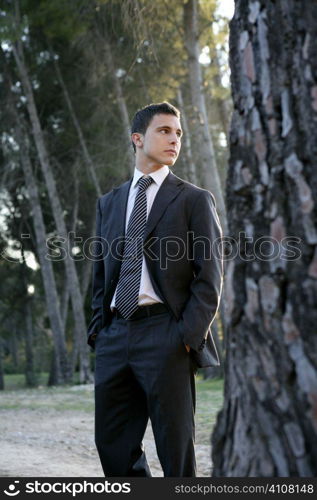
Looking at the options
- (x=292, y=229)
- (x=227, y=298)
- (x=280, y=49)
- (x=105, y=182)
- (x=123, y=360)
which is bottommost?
(x=123, y=360)

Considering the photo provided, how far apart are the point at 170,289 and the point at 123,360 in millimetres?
391

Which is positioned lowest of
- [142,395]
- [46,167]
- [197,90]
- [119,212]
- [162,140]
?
[142,395]

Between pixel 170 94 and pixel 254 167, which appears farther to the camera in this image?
pixel 170 94

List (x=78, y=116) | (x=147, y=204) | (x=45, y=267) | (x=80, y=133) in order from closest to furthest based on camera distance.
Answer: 1. (x=147, y=204)
2. (x=45, y=267)
3. (x=80, y=133)
4. (x=78, y=116)

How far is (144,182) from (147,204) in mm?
130

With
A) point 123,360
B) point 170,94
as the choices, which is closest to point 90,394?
point 170,94

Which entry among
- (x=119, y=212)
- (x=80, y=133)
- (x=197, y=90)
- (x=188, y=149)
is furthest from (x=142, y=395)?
(x=80, y=133)

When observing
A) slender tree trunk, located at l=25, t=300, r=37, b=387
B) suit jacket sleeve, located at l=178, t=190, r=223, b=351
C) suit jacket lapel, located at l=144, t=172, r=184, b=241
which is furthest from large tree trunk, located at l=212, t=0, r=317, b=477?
slender tree trunk, located at l=25, t=300, r=37, b=387

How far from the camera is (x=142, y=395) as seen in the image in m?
3.49

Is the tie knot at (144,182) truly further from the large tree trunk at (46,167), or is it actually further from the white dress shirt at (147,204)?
the large tree trunk at (46,167)

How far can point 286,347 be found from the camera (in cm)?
212

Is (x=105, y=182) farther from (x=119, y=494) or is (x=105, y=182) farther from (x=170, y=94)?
(x=119, y=494)

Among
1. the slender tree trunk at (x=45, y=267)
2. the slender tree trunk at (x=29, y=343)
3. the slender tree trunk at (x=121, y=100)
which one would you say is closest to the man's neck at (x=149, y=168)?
→ the slender tree trunk at (x=121, y=100)

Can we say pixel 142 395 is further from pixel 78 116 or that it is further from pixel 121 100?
pixel 78 116
